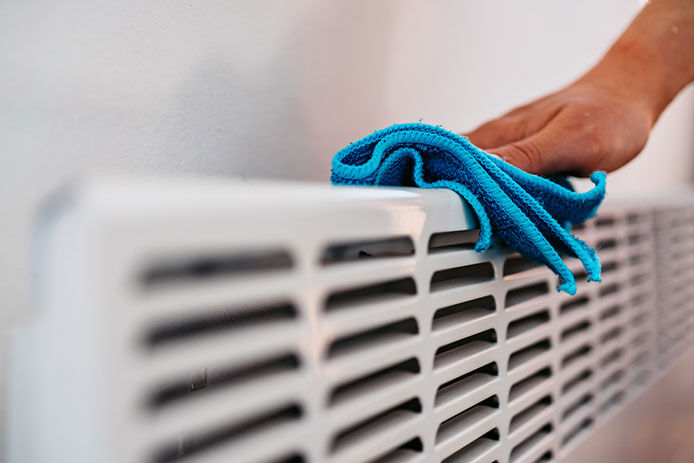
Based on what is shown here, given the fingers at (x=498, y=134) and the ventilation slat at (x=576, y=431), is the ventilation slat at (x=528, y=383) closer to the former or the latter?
the ventilation slat at (x=576, y=431)

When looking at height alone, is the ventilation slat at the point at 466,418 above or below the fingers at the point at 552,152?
below

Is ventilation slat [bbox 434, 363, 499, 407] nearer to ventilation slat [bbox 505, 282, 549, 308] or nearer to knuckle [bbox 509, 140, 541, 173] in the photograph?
ventilation slat [bbox 505, 282, 549, 308]

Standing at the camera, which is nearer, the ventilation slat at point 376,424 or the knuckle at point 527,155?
the ventilation slat at point 376,424

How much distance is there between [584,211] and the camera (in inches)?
16.8

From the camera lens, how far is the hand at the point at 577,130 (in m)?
0.44

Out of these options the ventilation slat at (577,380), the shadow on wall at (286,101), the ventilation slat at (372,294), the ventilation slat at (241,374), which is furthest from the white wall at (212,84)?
the ventilation slat at (577,380)

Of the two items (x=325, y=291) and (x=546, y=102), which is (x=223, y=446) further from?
(x=546, y=102)

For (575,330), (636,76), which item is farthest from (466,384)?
(636,76)

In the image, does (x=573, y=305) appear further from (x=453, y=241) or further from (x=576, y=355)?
(x=453, y=241)

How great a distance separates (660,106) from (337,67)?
0.35 meters

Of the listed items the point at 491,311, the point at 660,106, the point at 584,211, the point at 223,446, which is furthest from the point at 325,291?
the point at 660,106

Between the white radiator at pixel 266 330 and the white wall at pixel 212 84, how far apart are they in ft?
0.54

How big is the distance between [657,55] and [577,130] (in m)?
0.19

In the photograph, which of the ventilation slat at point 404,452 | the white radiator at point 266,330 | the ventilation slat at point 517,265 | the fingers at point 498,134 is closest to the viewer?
the white radiator at point 266,330
